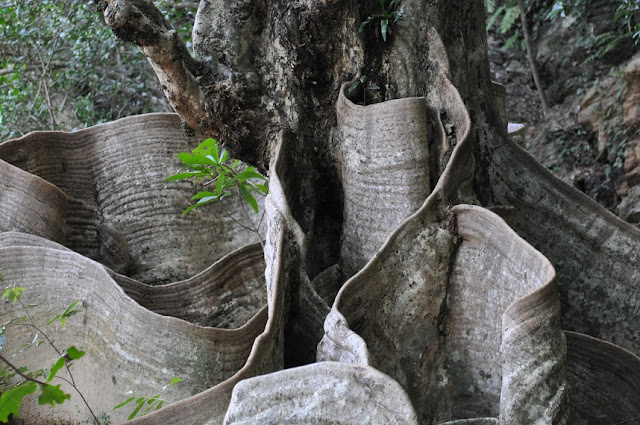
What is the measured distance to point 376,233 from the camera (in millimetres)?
3730

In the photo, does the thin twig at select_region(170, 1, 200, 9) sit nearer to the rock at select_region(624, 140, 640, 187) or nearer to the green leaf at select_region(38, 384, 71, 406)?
the rock at select_region(624, 140, 640, 187)

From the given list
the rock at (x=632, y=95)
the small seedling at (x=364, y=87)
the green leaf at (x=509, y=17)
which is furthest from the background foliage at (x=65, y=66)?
the rock at (x=632, y=95)

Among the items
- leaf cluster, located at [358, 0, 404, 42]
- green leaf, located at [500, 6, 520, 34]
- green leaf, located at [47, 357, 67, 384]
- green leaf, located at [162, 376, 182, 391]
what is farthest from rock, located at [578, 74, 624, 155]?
green leaf, located at [47, 357, 67, 384]

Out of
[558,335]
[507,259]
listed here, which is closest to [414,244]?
[507,259]

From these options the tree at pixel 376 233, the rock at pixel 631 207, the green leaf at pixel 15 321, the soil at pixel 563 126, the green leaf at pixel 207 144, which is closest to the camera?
the tree at pixel 376 233

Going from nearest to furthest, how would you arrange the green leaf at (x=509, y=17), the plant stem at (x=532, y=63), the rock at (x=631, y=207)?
the rock at (x=631, y=207) < the plant stem at (x=532, y=63) < the green leaf at (x=509, y=17)

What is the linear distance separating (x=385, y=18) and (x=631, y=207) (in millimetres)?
3264

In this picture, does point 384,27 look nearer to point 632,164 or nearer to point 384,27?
point 384,27

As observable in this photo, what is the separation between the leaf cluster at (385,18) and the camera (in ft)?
12.9

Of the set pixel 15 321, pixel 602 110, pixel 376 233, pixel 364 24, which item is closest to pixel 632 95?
pixel 602 110

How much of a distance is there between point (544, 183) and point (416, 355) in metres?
1.41

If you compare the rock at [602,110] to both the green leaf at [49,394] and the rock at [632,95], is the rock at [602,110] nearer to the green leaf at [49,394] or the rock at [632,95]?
the rock at [632,95]

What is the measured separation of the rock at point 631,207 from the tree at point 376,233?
2.31 meters

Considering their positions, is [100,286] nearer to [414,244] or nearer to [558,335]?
[414,244]
